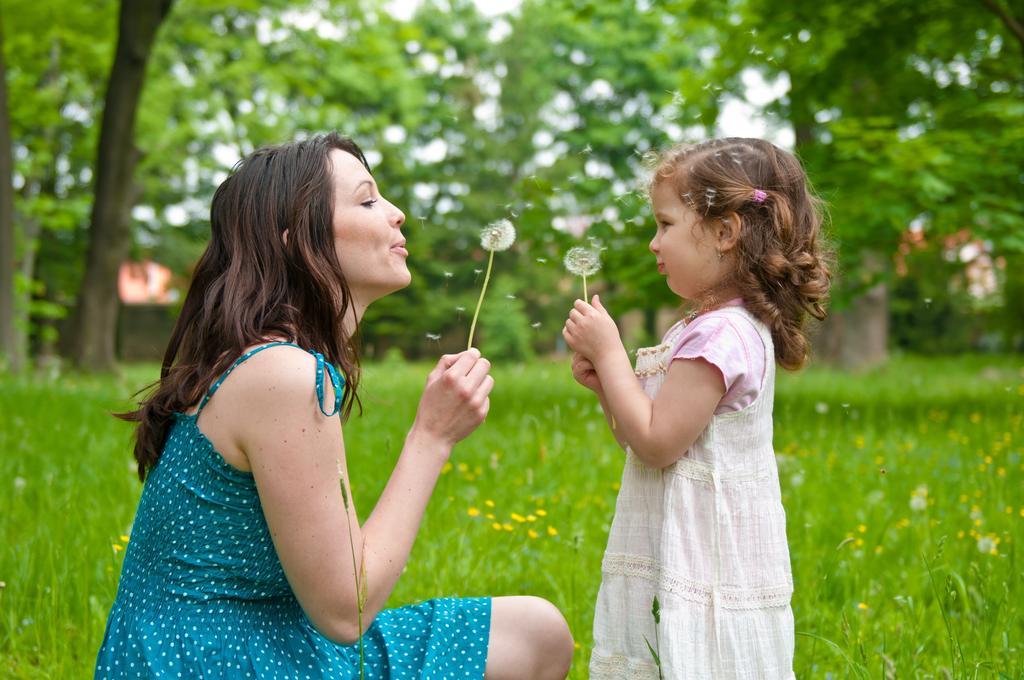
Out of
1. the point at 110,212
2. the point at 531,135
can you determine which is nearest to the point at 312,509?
the point at 110,212

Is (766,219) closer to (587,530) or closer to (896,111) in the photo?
(587,530)

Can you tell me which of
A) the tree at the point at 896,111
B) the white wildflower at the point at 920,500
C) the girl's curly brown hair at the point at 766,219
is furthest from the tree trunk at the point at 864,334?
the girl's curly brown hair at the point at 766,219

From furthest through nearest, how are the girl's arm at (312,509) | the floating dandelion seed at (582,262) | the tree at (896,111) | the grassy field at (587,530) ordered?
the tree at (896,111) → the grassy field at (587,530) → the floating dandelion seed at (582,262) → the girl's arm at (312,509)

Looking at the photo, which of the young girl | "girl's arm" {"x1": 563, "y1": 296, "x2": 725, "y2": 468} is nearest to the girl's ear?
the young girl

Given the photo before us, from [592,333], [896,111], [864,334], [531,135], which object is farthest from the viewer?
[531,135]

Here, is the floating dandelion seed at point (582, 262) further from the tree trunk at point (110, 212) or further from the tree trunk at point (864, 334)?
the tree trunk at point (864, 334)

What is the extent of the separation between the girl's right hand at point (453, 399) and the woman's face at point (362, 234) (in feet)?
0.82

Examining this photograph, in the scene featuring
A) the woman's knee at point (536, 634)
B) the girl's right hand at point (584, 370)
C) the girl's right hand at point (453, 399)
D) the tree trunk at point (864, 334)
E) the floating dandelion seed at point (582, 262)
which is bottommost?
the woman's knee at point (536, 634)

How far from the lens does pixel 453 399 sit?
5.87ft

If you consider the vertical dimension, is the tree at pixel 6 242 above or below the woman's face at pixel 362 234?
above

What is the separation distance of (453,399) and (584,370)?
1.09 ft

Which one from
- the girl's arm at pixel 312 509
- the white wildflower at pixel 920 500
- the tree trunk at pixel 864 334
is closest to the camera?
the girl's arm at pixel 312 509

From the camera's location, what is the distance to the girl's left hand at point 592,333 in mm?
1911

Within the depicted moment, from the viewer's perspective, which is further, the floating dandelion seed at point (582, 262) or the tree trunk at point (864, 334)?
the tree trunk at point (864, 334)
